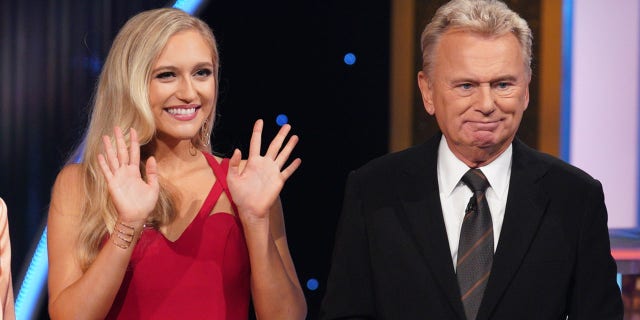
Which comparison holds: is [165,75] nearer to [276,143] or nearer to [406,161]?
[276,143]

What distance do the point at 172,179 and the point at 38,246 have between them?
146cm

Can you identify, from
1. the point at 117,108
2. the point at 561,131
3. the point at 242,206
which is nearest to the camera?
the point at 242,206

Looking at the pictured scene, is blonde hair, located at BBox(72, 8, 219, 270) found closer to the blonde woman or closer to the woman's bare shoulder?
the woman's bare shoulder

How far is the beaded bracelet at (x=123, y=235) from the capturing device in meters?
2.58

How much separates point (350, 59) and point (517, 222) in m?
2.03

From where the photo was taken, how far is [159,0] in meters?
4.20

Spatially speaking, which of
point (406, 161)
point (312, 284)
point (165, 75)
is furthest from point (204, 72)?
point (312, 284)

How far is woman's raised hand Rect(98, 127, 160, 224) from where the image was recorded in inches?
100

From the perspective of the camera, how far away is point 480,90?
228cm

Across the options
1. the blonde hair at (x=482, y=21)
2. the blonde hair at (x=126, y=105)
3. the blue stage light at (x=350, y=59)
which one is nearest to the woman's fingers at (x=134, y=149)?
the blonde hair at (x=126, y=105)

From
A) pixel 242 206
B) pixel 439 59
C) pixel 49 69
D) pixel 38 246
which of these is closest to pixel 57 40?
pixel 49 69

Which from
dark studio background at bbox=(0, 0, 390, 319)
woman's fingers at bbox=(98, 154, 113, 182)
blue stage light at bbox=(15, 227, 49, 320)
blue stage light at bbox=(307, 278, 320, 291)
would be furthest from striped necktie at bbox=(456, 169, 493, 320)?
blue stage light at bbox=(15, 227, 49, 320)

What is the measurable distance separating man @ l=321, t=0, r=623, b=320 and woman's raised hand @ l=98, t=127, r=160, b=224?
513mm

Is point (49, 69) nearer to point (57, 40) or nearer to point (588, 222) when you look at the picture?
point (57, 40)
